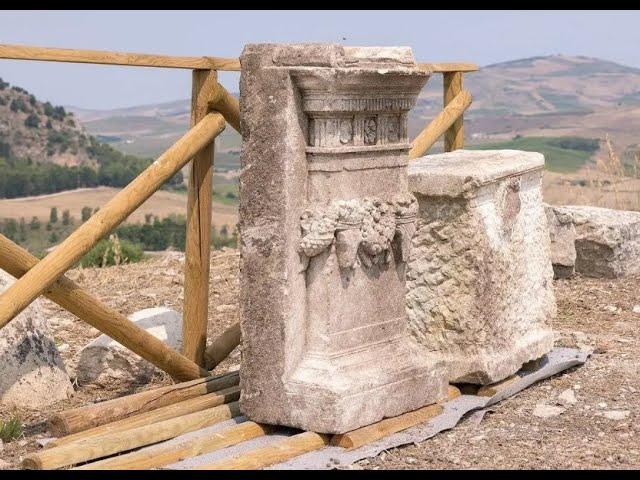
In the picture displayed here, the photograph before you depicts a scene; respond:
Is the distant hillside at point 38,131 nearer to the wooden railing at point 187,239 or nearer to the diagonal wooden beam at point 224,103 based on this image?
the wooden railing at point 187,239

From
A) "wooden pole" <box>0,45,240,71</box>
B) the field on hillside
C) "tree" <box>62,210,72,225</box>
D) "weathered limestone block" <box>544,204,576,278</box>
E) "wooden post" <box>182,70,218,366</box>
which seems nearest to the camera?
"wooden pole" <box>0,45,240,71</box>

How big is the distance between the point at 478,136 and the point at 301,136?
36.6 metres

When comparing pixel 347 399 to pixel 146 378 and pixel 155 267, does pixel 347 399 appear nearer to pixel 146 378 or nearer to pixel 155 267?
pixel 146 378

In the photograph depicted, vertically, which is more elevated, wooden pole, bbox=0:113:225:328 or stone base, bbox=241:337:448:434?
wooden pole, bbox=0:113:225:328

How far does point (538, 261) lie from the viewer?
6828 millimetres

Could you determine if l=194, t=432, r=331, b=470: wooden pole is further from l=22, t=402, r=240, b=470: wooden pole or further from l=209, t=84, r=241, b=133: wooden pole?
l=209, t=84, r=241, b=133: wooden pole

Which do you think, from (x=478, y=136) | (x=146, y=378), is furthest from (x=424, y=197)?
(x=478, y=136)

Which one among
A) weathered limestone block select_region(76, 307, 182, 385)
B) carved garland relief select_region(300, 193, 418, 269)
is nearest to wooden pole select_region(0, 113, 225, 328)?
carved garland relief select_region(300, 193, 418, 269)

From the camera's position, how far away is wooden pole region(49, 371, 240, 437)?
526cm

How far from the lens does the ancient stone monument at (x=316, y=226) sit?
512cm

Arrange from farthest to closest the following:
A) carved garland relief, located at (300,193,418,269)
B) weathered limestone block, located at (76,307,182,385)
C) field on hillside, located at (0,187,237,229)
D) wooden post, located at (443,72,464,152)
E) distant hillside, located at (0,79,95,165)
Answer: distant hillside, located at (0,79,95,165)
field on hillside, located at (0,187,237,229)
wooden post, located at (443,72,464,152)
weathered limestone block, located at (76,307,182,385)
carved garland relief, located at (300,193,418,269)

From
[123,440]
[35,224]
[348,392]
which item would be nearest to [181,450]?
[123,440]

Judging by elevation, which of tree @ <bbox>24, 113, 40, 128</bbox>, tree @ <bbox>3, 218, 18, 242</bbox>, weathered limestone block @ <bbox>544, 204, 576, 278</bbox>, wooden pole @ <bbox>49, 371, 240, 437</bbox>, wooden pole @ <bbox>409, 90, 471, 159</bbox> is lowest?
tree @ <bbox>3, 218, 18, 242</bbox>

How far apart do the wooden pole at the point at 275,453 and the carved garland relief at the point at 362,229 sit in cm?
84
